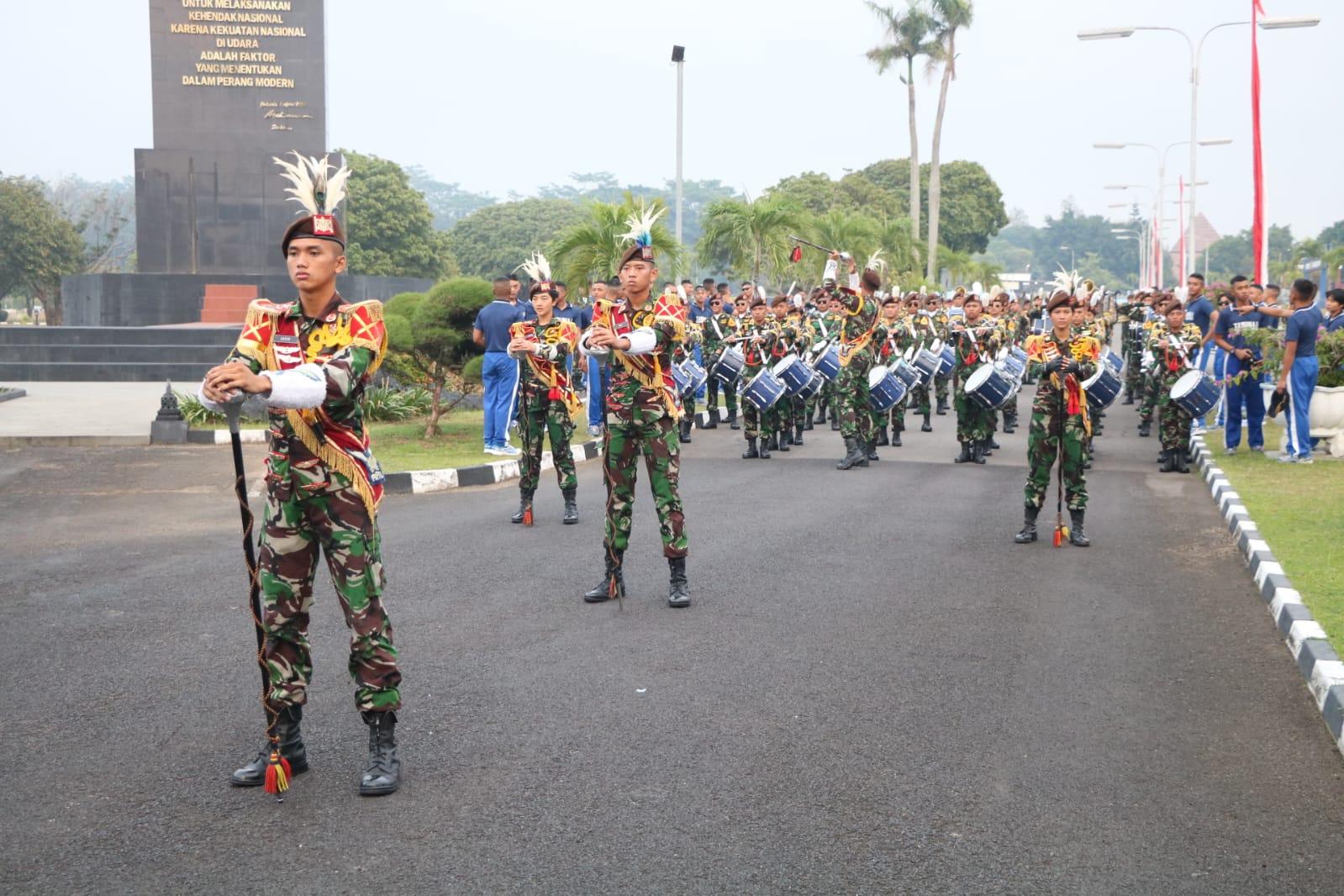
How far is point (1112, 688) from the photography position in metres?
6.03

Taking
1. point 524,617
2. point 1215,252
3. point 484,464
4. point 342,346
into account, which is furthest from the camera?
point 1215,252

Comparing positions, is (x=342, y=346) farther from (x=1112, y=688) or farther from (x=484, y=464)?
Result: (x=484, y=464)

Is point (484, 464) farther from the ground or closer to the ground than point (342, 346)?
closer to the ground

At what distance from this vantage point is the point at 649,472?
759 centimetres

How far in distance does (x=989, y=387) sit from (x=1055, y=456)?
3735mm

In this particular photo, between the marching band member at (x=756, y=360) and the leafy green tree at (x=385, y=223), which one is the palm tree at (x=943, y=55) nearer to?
the leafy green tree at (x=385, y=223)

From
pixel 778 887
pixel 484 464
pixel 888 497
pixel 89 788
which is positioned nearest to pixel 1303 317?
pixel 888 497

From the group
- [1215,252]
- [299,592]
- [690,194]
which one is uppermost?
[690,194]

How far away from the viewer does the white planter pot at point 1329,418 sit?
46.8 feet

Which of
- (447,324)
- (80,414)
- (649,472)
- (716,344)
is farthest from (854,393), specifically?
(80,414)

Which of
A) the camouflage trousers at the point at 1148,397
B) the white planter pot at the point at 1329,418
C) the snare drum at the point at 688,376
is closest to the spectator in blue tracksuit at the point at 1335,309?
the white planter pot at the point at 1329,418

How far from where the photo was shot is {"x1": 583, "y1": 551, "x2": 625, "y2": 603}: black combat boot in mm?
7578

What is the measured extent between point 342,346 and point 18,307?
273 ft

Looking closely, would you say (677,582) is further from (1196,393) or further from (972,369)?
(972,369)
